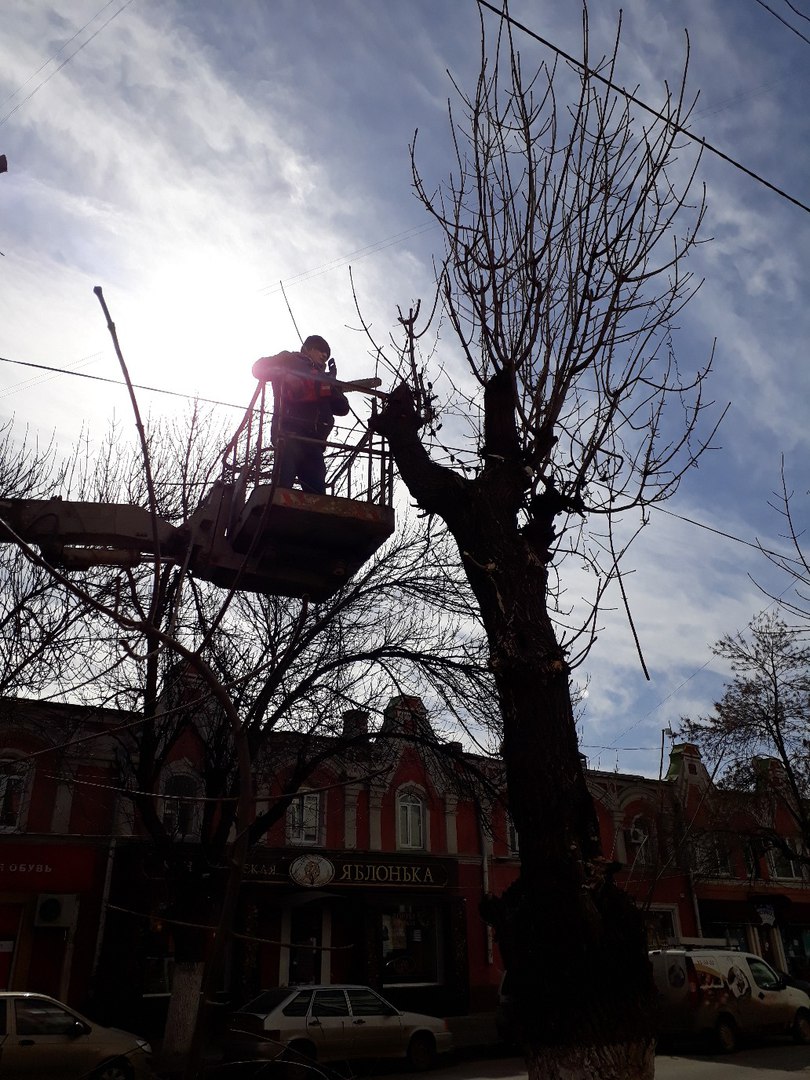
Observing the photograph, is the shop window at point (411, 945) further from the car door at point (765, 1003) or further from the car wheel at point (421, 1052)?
the car door at point (765, 1003)

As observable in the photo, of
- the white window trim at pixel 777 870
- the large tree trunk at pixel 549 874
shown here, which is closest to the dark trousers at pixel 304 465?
the large tree trunk at pixel 549 874

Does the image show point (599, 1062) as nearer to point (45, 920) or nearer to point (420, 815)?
point (45, 920)

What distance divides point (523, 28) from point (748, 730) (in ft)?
81.7

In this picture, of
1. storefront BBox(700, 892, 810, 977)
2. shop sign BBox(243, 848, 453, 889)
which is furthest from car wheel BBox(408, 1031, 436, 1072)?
storefront BBox(700, 892, 810, 977)

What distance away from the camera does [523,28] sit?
5883mm

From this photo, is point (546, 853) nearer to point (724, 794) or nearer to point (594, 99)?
point (594, 99)

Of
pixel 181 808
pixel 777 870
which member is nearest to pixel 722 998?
pixel 181 808

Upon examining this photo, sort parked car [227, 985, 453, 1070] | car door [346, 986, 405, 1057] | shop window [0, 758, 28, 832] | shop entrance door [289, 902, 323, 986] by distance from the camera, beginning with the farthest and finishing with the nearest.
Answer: shop entrance door [289, 902, 323, 986], shop window [0, 758, 28, 832], car door [346, 986, 405, 1057], parked car [227, 985, 453, 1070]

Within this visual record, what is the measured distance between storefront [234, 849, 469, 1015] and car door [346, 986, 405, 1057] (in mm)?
4615

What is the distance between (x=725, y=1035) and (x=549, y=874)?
49.1ft

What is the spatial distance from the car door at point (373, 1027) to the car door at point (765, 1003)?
7.35 meters

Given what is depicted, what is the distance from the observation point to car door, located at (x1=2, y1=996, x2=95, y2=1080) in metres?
9.88

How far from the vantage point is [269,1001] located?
12867 mm

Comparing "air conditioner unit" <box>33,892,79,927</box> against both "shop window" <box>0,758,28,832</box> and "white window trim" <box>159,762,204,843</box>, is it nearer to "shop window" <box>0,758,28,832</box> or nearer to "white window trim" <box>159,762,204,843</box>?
"shop window" <box>0,758,28,832</box>
